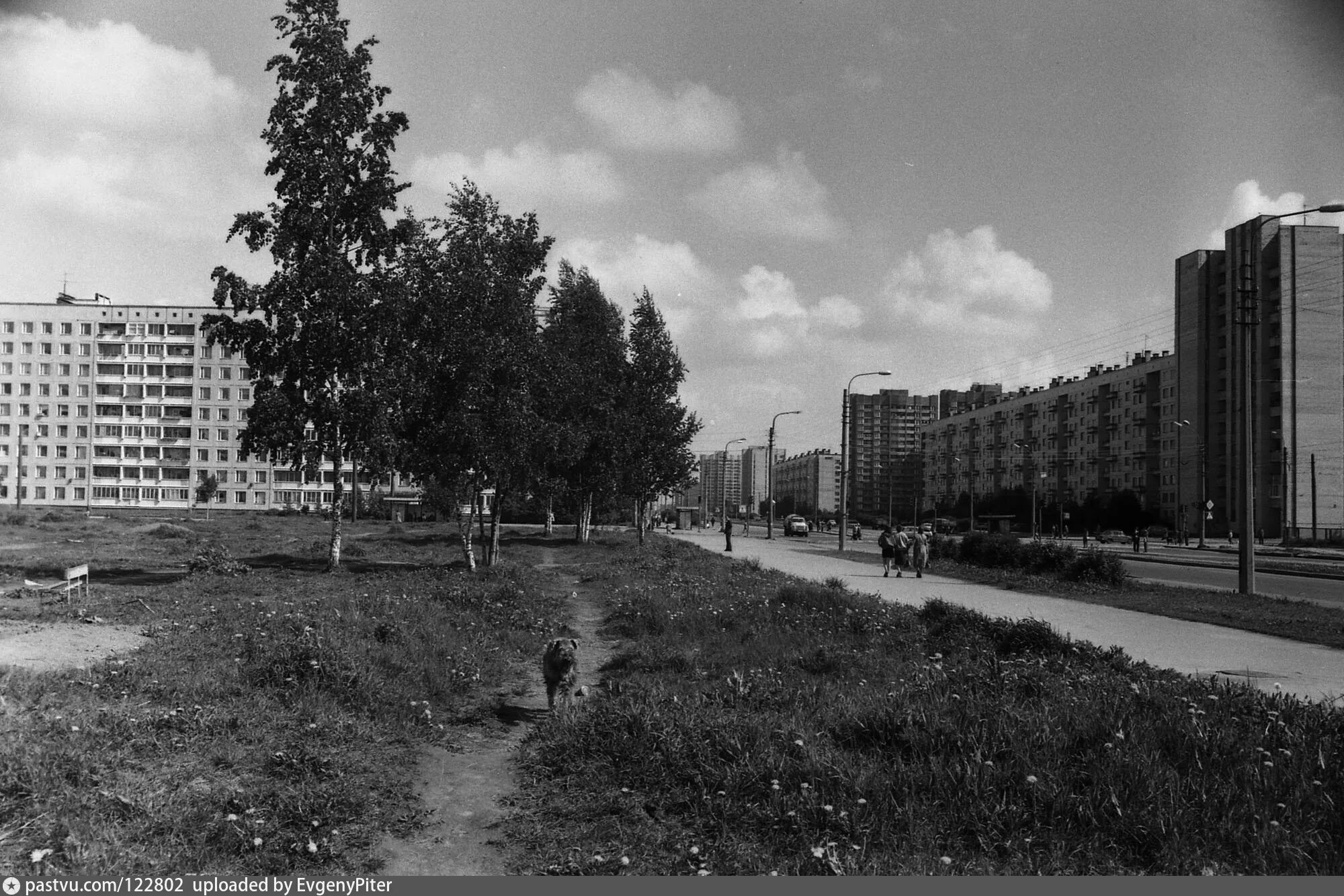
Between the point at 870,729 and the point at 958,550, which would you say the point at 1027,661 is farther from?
the point at 958,550

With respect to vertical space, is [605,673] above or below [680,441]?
below

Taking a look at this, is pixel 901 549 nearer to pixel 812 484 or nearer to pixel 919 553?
pixel 919 553

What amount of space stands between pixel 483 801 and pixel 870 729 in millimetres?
2782

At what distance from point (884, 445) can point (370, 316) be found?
16539 centimetres

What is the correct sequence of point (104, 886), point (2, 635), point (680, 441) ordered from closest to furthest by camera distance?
point (104, 886), point (2, 635), point (680, 441)

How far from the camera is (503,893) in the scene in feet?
12.9

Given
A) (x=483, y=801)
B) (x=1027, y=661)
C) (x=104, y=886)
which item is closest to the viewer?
(x=104, y=886)

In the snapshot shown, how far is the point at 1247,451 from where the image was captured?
18.9 metres

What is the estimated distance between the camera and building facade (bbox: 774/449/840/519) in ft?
578

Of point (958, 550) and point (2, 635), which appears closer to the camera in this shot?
point (2, 635)

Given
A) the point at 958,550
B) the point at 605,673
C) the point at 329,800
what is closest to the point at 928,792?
the point at 329,800

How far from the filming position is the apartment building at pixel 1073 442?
333 ft

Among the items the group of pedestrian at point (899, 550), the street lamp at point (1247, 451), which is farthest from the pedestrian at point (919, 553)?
the street lamp at point (1247, 451)

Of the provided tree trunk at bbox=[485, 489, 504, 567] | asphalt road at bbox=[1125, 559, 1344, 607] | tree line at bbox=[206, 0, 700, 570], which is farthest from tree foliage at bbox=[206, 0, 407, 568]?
asphalt road at bbox=[1125, 559, 1344, 607]
